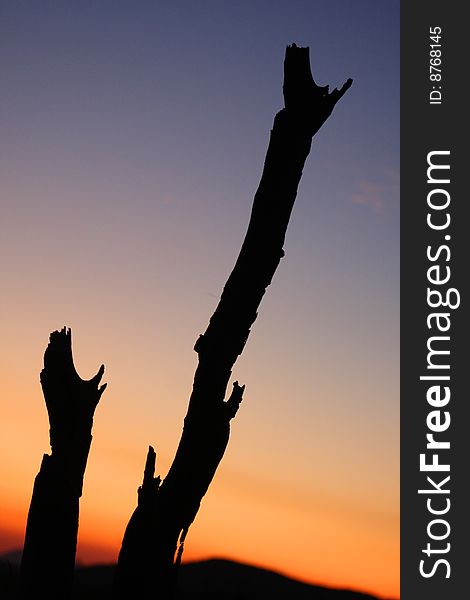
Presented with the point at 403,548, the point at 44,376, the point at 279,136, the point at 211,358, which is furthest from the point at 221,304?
the point at 403,548

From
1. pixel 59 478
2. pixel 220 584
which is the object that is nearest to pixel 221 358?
pixel 59 478

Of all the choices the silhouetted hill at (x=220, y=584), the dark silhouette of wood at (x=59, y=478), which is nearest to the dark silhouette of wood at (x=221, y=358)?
the dark silhouette of wood at (x=59, y=478)

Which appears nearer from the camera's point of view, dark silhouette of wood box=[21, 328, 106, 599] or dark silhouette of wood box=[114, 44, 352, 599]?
dark silhouette of wood box=[114, 44, 352, 599]

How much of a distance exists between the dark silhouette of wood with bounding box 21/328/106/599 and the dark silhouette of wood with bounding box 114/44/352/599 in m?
1.73

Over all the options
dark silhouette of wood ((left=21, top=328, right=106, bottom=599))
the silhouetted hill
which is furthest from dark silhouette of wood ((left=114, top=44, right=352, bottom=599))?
the silhouetted hill

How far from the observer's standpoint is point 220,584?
3158 centimetres

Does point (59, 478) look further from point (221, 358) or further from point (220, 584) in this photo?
point (220, 584)

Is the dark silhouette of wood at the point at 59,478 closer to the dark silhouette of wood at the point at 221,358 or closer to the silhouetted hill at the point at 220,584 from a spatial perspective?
the dark silhouette of wood at the point at 221,358

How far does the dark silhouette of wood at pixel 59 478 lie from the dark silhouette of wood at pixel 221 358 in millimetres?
1731

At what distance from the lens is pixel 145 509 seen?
11477 mm

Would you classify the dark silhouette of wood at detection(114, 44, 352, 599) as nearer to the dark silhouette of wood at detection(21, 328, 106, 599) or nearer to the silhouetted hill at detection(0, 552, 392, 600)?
the dark silhouette of wood at detection(21, 328, 106, 599)

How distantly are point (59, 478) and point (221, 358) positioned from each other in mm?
3578

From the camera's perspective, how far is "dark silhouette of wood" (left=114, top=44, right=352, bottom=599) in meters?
11.3

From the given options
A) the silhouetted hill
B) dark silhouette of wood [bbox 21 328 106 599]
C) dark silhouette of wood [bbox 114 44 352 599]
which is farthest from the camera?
the silhouetted hill
